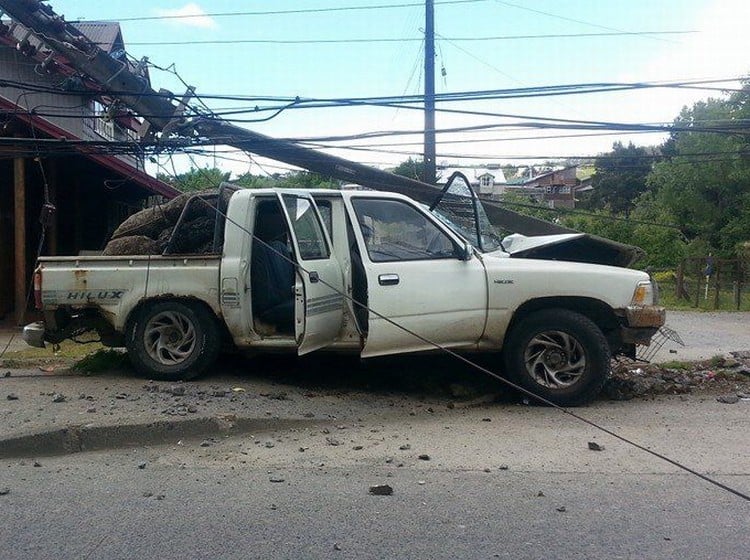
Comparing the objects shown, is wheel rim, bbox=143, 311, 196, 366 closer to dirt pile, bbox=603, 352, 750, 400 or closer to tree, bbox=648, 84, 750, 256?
dirt pile, bbox=603, 352, 750, 400

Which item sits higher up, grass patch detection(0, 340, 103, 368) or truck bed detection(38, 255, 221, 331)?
truck bed detection(38, 255, 221, 331)

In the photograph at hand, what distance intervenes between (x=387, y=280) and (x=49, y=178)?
11.2 meters

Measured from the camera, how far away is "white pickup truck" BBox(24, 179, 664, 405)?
6.85m

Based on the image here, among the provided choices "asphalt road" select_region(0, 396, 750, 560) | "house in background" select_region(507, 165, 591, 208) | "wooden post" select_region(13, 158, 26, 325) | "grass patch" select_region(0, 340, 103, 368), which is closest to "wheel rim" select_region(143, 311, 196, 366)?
"asphalt road" select_region(0, 396, 750, 560)

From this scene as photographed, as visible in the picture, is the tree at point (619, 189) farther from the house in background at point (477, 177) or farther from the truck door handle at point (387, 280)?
the truck door handle at point (387, 280)

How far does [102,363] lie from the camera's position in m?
8.17

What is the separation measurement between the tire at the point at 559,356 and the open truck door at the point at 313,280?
174 cm

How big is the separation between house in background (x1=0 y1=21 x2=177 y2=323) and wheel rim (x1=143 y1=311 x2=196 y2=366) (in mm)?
4441

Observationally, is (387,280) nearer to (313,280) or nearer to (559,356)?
(313,280)

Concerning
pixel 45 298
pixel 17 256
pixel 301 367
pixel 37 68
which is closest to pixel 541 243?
pixel 301 367

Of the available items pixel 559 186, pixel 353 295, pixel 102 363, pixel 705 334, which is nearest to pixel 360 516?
pixel 353 295

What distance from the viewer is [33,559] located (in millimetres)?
3789

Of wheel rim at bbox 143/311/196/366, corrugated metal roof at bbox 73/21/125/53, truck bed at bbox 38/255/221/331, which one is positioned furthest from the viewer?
corrugated metal roof at bbox 73/21/125/53

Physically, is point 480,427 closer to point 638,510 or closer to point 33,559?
point 638,510
